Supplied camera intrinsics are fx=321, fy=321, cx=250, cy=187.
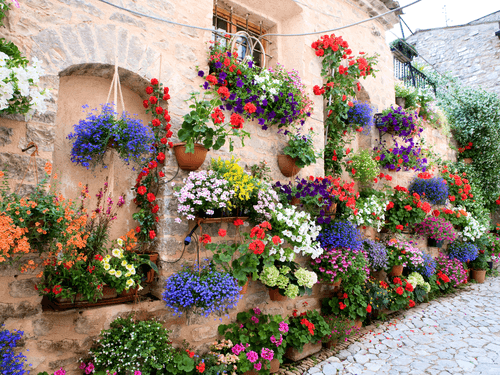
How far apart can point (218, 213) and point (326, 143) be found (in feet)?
8.40

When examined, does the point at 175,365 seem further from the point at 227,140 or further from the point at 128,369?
the point at 227,140

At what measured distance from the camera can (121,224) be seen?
312cm

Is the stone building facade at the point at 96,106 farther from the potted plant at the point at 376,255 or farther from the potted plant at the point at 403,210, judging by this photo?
the potted plant at the point at 403,210

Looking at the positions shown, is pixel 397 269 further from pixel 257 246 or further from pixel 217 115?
pixel 217 115

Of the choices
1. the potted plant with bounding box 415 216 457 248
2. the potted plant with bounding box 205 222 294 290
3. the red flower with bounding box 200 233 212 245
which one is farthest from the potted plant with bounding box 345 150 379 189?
the red flower with bounding box 200 233 212 245

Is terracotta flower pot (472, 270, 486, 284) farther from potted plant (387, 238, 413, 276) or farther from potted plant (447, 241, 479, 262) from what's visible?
potted plant (387, 238, 413, 276)

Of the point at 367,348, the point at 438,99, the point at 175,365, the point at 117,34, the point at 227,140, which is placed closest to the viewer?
the point at 175,365

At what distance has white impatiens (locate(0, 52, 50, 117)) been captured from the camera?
1.99 metres

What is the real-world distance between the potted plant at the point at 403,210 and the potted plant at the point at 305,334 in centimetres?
242

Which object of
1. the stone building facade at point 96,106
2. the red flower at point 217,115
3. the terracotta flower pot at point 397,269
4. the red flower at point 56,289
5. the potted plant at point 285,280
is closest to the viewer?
the red flower at point 56,289

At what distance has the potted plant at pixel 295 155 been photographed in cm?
401

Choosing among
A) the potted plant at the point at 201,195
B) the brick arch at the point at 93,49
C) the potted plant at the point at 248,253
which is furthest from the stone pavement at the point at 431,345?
the brick arch at the point at 93,49

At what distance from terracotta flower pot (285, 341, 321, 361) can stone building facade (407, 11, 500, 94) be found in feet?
29.7

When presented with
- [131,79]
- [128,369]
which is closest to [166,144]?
[131,79]
